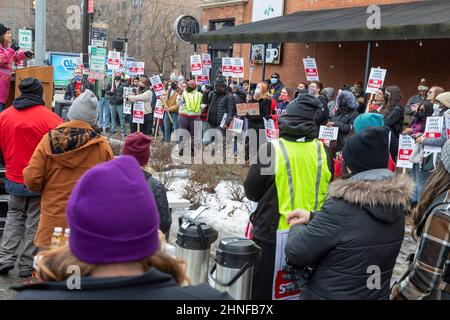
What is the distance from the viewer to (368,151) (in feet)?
9.96

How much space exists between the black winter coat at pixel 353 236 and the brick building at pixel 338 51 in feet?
32.1

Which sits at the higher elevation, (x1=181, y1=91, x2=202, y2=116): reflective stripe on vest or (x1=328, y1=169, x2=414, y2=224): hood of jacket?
(x1=328, y1=169, x2=414, y2=224): hood of jacket

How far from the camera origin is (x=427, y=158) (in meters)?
8.08

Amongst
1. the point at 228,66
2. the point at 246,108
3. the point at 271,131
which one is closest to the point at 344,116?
the point at 271,131

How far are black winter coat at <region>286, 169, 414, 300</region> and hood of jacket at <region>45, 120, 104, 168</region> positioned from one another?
2.37 m

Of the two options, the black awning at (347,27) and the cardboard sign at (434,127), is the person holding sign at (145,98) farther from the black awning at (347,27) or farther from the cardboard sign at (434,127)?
the cardboard sign at (434,127)

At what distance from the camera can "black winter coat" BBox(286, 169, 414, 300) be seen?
279 cm

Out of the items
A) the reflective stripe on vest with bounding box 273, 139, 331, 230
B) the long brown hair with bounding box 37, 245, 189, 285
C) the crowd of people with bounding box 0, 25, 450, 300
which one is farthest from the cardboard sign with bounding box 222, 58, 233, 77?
the long brown hair with bounding box 37, 245, 189, 285

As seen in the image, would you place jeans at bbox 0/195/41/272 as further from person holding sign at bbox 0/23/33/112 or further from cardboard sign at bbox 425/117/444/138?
cardboard sign at bbox 425/117/444/138

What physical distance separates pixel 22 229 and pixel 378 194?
4054 millimetres
